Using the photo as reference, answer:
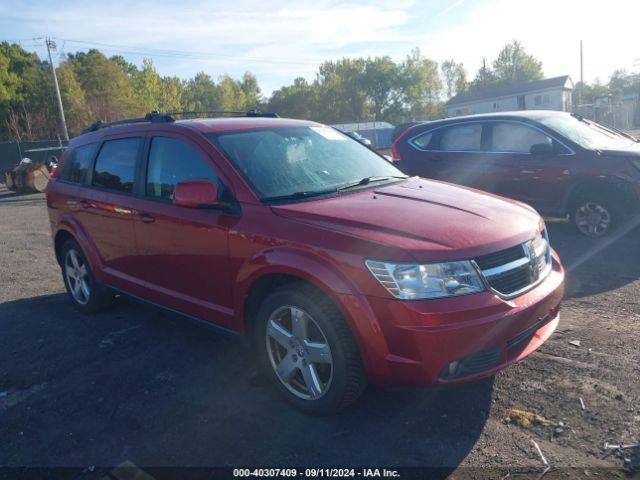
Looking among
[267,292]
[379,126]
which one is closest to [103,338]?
[267,292]

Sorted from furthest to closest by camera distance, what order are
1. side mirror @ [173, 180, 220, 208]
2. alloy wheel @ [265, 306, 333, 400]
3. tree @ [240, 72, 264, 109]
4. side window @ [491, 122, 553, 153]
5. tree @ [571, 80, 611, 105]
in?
tree @ [240, 72, 264, 109]
tree @ [571, 80, 611, 105]
side window @ [491, 122, 553, 153]
side mirror @ [173, 180, 220, 208]
alloy wheel @ [265, 306, 333, 400]

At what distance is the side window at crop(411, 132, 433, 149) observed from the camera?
864cm

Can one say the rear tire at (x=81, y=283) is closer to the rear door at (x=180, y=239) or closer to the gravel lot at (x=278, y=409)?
the gravel lot at (x=278, y=409)

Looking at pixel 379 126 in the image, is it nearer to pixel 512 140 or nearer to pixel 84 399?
pixel 512 140

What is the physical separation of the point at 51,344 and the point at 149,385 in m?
1.49

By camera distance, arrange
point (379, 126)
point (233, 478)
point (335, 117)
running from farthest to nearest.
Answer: point (335, 117), point (379, 126), point (233, 478)

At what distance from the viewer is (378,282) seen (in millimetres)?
2971

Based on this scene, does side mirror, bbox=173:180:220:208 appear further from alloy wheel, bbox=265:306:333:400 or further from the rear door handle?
alloy wheel, bbox=265:306:333:400

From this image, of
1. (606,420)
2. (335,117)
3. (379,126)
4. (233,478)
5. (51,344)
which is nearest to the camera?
(233,478)

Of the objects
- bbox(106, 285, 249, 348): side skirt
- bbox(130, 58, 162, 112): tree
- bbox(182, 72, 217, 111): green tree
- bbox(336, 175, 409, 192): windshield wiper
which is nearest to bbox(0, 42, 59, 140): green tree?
bbox(130, 58, 162, 112): tree

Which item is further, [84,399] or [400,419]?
[84,399]

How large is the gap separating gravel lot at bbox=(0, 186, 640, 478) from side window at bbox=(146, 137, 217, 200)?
53.7 inches

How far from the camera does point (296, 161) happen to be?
13.7 feet

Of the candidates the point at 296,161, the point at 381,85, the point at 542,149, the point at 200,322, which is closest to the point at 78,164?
the point at 200,322
